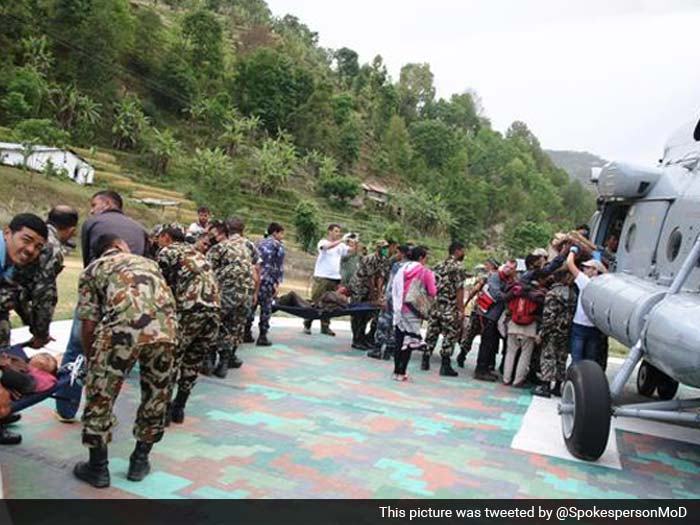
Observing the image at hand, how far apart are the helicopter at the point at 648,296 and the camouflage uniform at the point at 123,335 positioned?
3000 millimetres

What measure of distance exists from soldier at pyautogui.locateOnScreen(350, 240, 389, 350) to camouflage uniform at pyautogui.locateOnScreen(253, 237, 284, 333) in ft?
4.10

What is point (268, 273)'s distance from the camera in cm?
845

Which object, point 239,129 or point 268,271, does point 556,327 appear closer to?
point 268,271

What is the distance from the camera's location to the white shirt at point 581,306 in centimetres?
638

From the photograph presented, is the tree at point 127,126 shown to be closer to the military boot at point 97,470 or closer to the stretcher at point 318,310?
Answer: the stretcher at point 318,310

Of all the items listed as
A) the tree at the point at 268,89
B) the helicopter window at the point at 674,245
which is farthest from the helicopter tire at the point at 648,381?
the tree at the point at 268,89

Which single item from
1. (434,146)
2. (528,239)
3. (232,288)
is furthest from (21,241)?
(434,146)

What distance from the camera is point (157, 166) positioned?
173ft

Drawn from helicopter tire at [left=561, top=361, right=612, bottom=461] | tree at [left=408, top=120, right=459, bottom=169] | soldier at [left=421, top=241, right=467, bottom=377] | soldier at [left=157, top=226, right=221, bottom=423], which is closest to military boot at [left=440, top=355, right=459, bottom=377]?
soldier at [left=421, top=241, right=467, bottom=377]

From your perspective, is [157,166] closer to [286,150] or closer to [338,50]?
[286,150]

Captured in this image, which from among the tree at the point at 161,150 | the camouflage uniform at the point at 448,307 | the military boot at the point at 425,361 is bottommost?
the military boot at the point at 425,361

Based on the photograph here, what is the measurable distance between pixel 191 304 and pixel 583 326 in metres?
4.11

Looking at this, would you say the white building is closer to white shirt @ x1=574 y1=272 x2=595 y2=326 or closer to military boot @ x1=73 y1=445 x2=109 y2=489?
white shirt @ x1=574 y1=272 x2=595 y2=326
